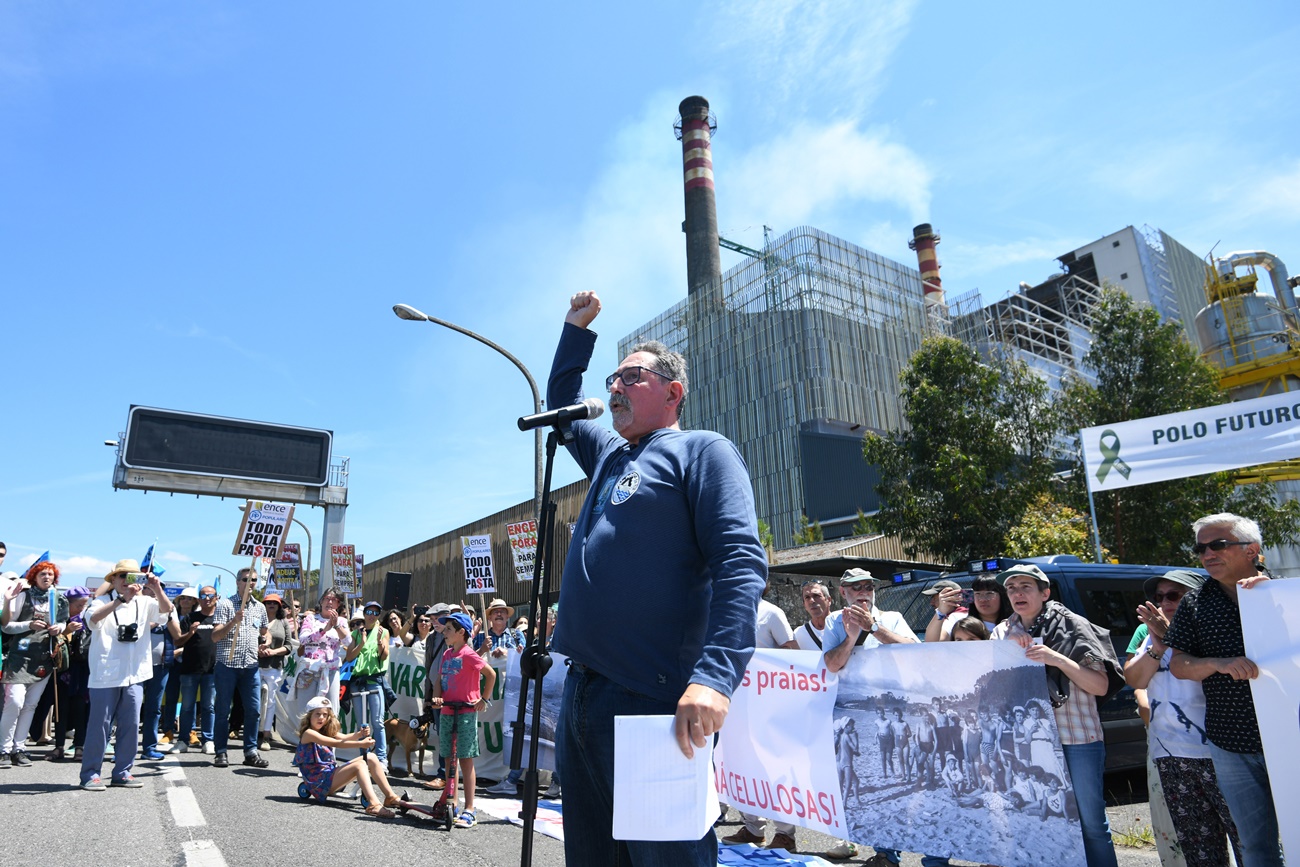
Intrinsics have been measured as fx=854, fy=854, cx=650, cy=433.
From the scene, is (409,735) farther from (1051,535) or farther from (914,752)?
(1051,535)

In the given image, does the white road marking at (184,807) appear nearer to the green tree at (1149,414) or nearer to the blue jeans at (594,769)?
the blue jeans at (594,769)

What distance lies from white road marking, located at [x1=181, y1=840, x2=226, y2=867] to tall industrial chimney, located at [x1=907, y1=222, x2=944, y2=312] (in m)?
63.2

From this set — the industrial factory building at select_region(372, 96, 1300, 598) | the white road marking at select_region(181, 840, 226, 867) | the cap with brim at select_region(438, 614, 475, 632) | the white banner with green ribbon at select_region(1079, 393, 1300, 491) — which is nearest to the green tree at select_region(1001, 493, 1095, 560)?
the white banner with green ribbon at select_region(1079, 393, 1300, 491)

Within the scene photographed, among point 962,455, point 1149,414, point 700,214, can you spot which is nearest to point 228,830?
point 962,455

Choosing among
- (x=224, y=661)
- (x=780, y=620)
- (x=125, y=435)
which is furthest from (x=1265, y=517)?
(x=125, y=435)

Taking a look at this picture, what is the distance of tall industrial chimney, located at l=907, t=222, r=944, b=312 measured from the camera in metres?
63.9

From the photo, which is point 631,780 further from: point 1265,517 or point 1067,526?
point 1265,517

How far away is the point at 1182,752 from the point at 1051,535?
49.9ft

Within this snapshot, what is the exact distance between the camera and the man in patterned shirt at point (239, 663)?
9.30m

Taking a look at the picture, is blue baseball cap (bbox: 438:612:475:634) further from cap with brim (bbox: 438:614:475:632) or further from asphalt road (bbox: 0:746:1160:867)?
asphalt road (bbox: 0:746:1160:867)

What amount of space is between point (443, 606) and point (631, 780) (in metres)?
6.91

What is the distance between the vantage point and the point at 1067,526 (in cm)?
1827

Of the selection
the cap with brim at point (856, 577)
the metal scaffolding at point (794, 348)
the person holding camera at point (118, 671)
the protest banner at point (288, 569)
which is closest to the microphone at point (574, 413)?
the cap with brim at point (856, 577)

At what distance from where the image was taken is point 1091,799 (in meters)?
4.39
